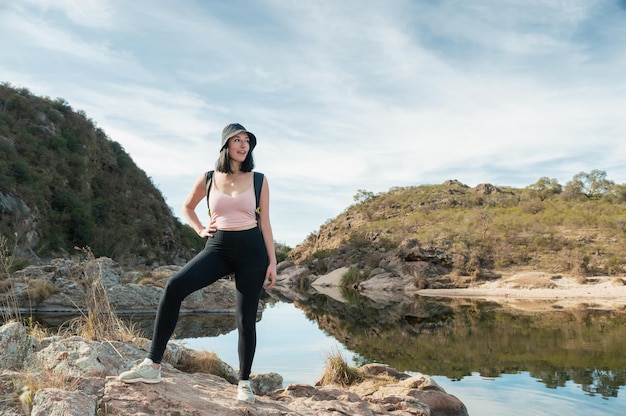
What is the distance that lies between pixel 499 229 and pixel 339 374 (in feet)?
127

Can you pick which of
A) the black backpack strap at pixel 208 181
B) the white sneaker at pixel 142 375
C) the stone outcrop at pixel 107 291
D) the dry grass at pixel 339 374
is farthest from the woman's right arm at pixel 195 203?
the stone outcrop at pixel 107 291

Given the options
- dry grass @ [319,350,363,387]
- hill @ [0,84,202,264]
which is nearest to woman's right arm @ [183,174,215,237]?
dry grass @ [319,350,363,387]

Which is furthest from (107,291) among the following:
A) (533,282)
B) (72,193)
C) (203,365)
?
(72,193)

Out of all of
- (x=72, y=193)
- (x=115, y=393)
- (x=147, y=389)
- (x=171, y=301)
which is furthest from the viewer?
(x=72, y=193)

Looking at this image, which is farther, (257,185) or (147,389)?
(257,185)

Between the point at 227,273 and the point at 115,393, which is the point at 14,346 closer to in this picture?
the point at 115,393

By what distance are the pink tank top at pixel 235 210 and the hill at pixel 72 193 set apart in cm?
2573

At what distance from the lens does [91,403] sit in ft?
9.93

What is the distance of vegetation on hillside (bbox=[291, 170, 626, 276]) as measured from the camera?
3597 cm

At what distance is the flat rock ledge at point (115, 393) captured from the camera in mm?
3023

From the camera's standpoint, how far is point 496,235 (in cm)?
4088

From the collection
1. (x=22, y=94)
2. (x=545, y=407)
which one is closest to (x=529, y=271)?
(x=545, y=407)

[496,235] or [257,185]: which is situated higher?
[496,235]

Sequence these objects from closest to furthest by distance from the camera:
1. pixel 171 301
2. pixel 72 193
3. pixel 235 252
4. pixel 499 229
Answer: pixel 171 301 → pixel 235 252 → pixel 72 193 → pixel 499 229
